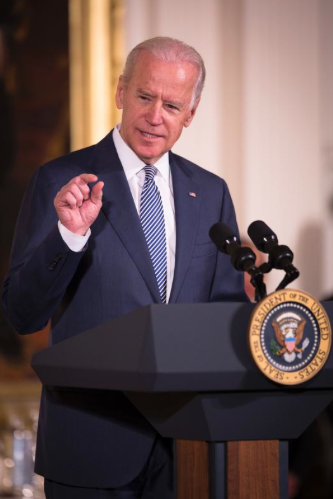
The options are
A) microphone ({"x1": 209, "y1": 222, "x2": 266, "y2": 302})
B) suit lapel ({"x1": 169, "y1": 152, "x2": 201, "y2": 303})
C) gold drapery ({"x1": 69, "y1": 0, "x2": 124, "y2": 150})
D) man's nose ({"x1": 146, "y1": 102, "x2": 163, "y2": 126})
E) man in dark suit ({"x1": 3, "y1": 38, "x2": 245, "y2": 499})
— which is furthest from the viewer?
gold drapery ({"x1": 69, "y1": 0, "x2": 124, "y2": 150})

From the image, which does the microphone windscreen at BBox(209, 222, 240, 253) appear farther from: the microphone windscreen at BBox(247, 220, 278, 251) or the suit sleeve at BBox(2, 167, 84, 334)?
the suit sleeve at BBox(2, 167, 84, 334)

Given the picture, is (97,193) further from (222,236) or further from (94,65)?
(94,65)

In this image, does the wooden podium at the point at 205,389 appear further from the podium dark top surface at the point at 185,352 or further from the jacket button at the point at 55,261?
the jacket button at the point at 55,261

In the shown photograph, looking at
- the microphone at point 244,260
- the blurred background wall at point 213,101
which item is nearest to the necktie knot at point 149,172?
the microphone at point 244,260

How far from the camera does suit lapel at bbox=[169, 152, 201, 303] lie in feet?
6.74

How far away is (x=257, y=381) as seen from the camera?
5.22 feet

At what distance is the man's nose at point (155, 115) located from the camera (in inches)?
85.4

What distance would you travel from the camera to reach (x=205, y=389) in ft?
5.18

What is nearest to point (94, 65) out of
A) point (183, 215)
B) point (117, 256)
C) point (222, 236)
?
point (183, 215)

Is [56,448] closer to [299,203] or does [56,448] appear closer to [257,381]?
[257,381]

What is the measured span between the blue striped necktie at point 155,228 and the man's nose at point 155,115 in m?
0.15

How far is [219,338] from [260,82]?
3.37m

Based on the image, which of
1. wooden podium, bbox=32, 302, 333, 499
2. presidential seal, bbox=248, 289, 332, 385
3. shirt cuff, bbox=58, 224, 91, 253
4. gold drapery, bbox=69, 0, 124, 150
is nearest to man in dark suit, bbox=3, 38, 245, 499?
shirt cuff, bbox=58, 224, 91, 253

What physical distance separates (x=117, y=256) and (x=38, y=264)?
19 cm
